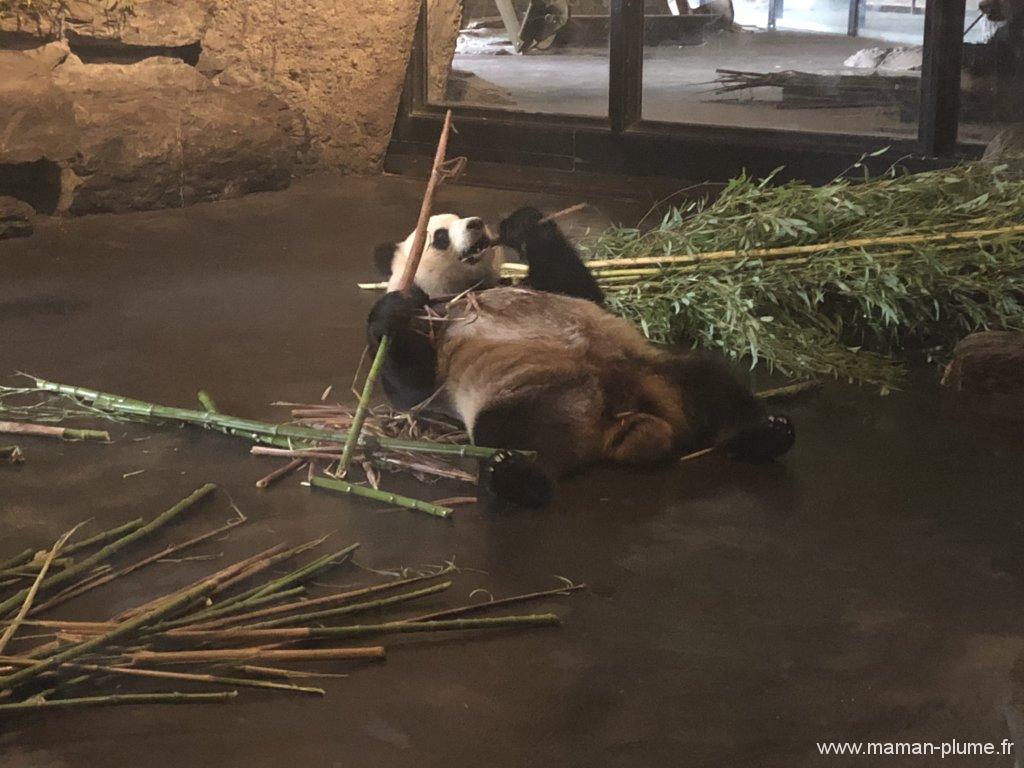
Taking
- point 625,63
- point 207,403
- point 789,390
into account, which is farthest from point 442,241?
point 625,63

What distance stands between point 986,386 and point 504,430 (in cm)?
156

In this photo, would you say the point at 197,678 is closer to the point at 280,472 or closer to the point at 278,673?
the point at 278,673

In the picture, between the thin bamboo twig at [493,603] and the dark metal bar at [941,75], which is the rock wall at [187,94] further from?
the thin bamboo twig at [493,603]

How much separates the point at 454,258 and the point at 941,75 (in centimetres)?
357

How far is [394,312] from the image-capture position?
9.21 feet

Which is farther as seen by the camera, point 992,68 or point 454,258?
point 992,68

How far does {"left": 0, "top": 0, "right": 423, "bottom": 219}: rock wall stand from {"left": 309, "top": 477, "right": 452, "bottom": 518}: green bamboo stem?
3806 millimetres

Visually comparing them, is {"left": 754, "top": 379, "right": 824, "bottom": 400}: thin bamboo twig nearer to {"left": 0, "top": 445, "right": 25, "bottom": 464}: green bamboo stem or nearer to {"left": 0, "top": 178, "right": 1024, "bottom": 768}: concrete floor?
{"left": 0, "top": 178, "right": 1024, "bottom": 768}: concrete floor

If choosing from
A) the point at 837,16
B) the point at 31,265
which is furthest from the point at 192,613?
the point at 837,16

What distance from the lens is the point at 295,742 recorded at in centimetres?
182

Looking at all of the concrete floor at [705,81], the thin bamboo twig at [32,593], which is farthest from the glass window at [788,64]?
the thin bamboo twig at [32,593]

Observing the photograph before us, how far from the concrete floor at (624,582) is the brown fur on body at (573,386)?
0.11 m

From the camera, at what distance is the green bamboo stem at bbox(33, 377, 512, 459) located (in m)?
2.80

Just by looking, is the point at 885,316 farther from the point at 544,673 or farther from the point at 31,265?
the point at 31,265
